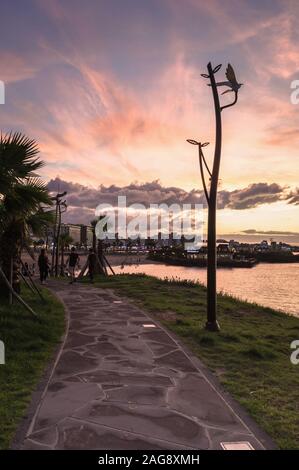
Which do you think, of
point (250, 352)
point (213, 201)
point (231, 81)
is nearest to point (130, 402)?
point (250, 352)

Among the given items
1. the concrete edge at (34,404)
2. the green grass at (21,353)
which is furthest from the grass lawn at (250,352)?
the green grass at (21,353)

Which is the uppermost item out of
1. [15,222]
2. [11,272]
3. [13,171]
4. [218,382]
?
[13,171]

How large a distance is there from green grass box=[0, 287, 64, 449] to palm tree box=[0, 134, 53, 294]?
1.82 metres

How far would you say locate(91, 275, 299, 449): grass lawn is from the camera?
229 inches

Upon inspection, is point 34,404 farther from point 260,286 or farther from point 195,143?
point 260,286

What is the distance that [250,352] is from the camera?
9258 millimetres

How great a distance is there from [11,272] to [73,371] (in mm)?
7005

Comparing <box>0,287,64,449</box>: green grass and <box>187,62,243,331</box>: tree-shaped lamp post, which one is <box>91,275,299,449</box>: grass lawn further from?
<box>0,287,64,449</box>: green grass

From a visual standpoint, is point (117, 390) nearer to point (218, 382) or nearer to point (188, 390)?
point (188, 390)

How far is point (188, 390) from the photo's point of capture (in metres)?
6.45

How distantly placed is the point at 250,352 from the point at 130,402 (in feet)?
14.1

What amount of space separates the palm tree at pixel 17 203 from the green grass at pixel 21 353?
182cm

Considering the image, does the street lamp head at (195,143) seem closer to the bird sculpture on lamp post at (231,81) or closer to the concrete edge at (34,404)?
the bird sculpture on lamp post at (231,81)
